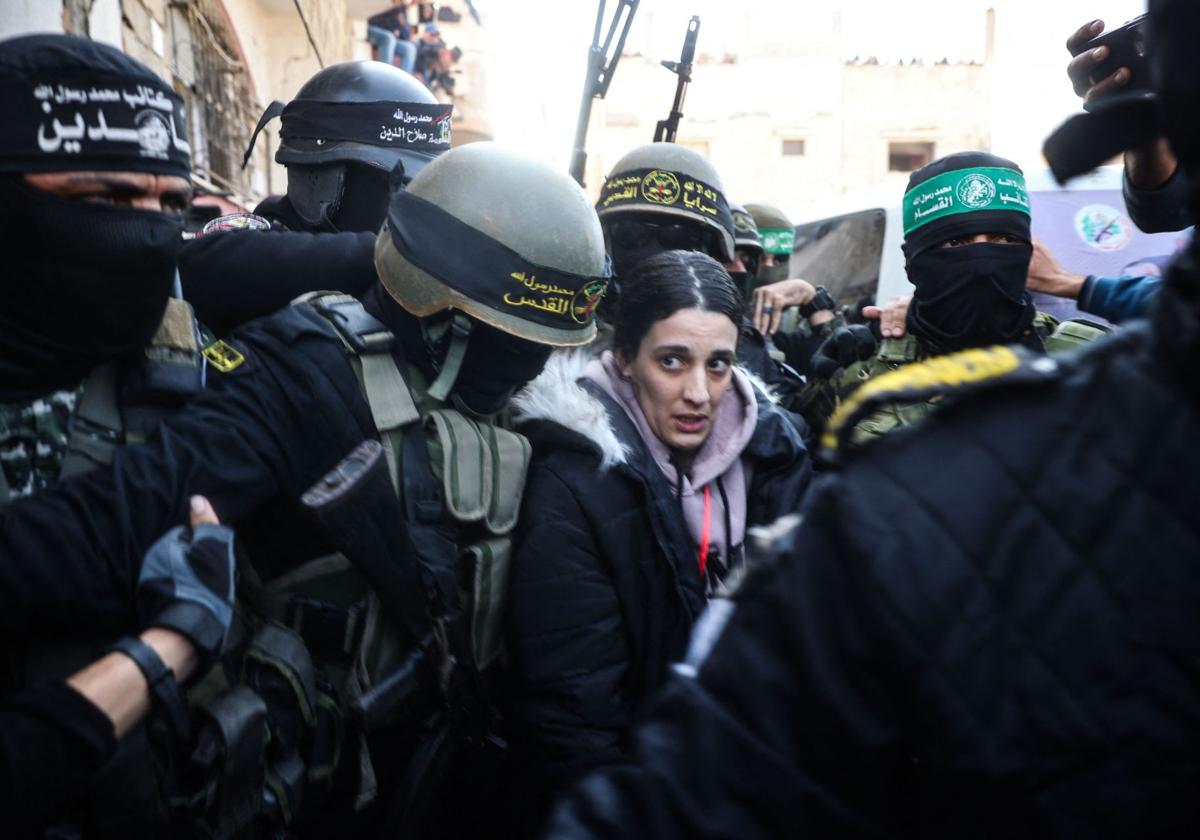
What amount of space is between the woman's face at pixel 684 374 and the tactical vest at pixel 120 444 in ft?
3.44

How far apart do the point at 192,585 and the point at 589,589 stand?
84 cm

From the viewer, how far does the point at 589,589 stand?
6.35 ft

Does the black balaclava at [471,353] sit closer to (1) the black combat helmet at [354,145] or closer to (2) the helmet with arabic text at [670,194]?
(1) the black combat helmet at [354,145]

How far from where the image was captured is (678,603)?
2.00 metres

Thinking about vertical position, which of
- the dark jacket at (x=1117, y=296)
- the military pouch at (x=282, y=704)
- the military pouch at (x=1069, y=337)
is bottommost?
the military pouch at (x=282, y=704)

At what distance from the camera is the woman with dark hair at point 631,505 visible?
1.92 m

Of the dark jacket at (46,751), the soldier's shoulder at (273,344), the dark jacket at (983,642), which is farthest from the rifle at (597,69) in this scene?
the dark jacket at (983,642)

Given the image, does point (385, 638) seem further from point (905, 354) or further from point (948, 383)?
point (905, 354)

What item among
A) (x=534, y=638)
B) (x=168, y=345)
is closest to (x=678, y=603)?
(x=534, y=638)

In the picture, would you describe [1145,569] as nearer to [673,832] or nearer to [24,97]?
[673,832]

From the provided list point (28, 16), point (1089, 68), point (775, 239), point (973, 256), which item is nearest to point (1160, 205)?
point (1089, 68)

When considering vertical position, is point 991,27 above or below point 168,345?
above

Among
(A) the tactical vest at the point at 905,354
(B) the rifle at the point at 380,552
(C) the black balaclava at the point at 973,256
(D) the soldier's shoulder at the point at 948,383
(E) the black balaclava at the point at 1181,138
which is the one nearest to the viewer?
(E) the black balaclava at the point at 1181,138

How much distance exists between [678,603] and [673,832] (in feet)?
3.88
